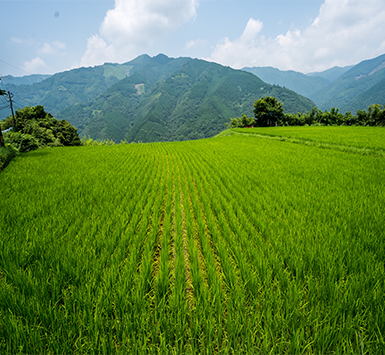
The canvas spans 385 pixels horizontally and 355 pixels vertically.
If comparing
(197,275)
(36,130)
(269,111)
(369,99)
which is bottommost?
(197,275)

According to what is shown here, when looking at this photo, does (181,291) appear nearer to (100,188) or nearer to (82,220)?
(82,220)

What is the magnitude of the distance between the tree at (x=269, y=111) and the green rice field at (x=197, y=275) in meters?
40.3

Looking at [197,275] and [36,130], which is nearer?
[197,275]

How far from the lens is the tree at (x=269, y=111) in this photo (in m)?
39.5

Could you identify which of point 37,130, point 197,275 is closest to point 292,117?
point 197,275

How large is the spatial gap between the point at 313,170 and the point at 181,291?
7296 millimetres

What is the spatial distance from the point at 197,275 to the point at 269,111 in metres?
45.7

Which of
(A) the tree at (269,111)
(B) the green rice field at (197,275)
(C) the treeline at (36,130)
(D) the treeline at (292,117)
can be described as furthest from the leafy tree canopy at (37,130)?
(A) the tree at (269,111)

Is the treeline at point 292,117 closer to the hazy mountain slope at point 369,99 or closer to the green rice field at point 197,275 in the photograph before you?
the green rice field at point 197,275

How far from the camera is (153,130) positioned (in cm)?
14575

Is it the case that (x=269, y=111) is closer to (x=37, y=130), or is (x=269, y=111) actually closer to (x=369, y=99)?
(x=37, y=130)

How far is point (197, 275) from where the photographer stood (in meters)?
2.16

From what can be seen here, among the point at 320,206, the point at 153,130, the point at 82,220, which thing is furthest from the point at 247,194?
the point at 153,130

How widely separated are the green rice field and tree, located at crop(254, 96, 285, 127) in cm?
4033
